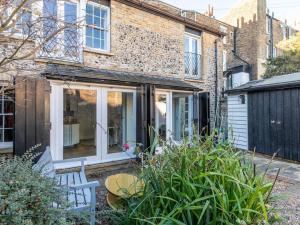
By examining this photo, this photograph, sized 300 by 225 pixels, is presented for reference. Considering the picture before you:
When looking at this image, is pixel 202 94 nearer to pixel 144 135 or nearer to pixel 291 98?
pixel 291 98

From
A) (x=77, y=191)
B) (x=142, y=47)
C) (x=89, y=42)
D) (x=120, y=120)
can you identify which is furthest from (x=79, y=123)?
(x=142, y=47)

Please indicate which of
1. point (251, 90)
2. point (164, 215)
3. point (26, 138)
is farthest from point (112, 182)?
point (251, 90)

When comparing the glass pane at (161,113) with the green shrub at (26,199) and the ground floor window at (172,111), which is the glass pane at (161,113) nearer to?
the ground floor window at (172,111)

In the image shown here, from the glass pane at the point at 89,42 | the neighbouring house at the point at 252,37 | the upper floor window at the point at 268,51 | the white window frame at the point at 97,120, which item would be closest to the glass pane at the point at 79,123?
the white window frame at the point at 97,120

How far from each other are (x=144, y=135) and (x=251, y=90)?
513 cm

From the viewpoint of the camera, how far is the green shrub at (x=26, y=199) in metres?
2.00

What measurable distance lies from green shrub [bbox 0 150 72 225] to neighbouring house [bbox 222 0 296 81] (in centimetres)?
1866

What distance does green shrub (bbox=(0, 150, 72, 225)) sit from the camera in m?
2.00

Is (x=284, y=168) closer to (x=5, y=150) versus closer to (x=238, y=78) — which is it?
(x=5, y=150)

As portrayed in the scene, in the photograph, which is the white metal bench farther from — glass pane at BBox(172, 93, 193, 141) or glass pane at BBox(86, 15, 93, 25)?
glass pane at BBox(172, 93, 193, 141)

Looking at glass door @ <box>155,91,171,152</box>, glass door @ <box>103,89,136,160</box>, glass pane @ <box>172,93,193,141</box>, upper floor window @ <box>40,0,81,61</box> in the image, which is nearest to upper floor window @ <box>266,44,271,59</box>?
glass pane @ <box>172,93,193,141</box>

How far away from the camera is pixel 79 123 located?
7.38 m

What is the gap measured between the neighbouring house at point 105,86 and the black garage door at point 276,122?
1969 mm

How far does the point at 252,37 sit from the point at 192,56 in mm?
12325
